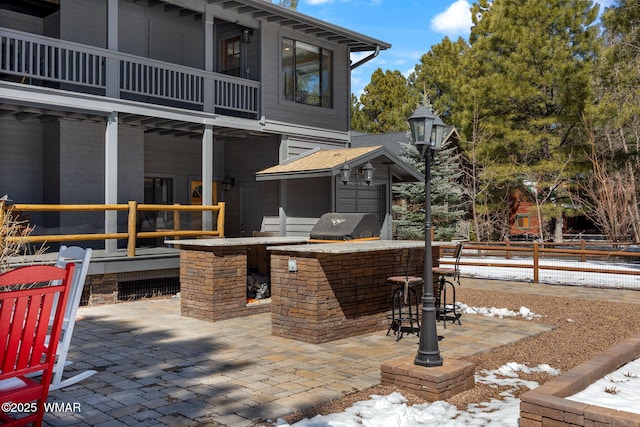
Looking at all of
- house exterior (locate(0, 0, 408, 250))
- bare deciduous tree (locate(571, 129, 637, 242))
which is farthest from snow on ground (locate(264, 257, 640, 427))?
bare deciduous tree (locate(571, 129, 637, 242))

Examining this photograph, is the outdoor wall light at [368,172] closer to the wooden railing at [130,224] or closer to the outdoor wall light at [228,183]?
the wooden railing at [130,224]

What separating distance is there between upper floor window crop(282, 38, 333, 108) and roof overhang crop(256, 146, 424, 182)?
1843mm

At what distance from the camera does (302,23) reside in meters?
14.6

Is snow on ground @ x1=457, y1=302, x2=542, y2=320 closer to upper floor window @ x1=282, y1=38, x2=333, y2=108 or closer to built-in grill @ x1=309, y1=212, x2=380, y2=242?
built-in grill @ x1=309, y1=212, x2=380, y2=242

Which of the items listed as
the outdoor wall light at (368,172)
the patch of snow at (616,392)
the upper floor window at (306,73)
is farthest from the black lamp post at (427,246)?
the upper floor window at (306,73)

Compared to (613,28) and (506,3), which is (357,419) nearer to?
(613,28)

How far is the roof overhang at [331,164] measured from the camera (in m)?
12.5

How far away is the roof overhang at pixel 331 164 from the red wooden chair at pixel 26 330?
8.85 meters

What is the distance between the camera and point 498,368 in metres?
6.33

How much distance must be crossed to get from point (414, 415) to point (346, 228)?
21.0 ft

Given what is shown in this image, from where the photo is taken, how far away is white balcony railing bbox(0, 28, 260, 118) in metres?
10.8

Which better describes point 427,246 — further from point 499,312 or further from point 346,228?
point 346,228

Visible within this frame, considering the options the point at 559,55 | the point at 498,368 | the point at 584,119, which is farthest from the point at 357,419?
the point at 559,55

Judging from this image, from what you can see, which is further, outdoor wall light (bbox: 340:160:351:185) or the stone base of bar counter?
outdoor wall light (bbox: 340:160:351:185)
